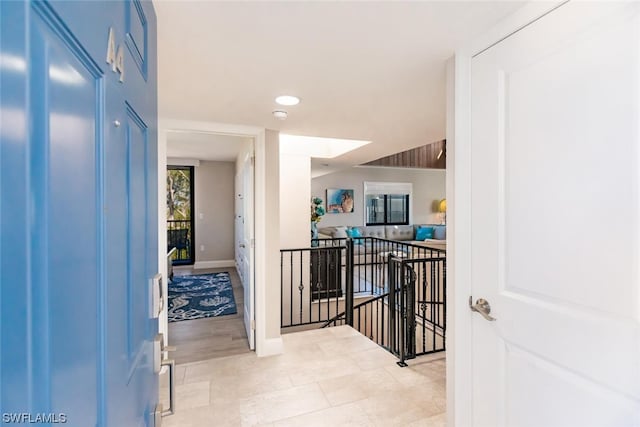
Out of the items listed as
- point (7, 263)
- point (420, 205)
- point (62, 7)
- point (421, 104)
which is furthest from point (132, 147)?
point (420, 205)

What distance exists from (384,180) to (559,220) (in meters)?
8.82

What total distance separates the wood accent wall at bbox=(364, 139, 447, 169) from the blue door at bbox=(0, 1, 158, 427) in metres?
8.12

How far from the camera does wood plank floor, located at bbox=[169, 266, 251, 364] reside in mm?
A: 2930

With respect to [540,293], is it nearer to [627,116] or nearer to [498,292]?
[498,292]

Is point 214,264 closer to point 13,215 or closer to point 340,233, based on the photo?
point 340,233

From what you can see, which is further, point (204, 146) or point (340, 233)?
point (340, 233)

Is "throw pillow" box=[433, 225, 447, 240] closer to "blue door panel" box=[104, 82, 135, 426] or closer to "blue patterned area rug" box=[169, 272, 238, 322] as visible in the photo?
"blue patterned area rug" box=[169, 272, 238, 322]

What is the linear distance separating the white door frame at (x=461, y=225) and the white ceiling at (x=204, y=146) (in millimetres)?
2841

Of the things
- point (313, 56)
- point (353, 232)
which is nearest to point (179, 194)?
point (353, 232)

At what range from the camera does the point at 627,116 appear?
0.88 metres

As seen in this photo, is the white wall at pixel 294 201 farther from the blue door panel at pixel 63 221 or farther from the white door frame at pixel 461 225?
the blue door panel at pixel 63 221

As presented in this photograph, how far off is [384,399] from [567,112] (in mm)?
2075

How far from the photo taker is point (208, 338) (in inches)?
129

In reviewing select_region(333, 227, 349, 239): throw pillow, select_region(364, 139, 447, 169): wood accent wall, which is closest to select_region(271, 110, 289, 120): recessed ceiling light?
select_region(333, 227, 349, 239): throw pillow
